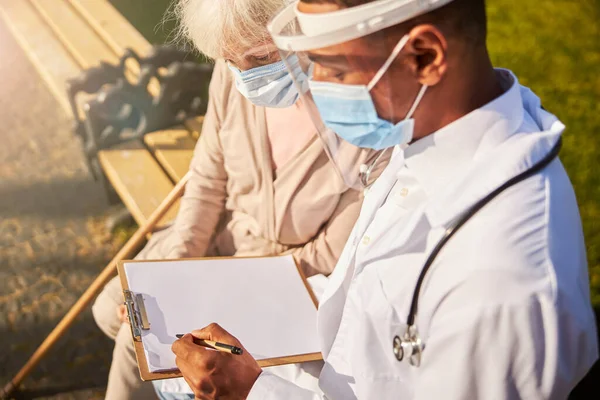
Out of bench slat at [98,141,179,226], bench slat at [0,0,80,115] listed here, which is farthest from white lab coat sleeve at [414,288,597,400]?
bench slat at [0,0,80,115]

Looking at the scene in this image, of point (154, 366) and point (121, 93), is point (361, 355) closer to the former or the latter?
point (154, 366)

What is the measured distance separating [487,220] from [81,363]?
2.48m

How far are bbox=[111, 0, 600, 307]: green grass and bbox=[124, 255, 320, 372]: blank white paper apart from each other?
6.99ft

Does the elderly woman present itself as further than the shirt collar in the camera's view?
Yes

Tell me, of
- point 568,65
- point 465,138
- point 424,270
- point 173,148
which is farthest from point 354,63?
point 568,65

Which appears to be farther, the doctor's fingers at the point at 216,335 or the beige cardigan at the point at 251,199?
the beige cardigan at the point at 251,199

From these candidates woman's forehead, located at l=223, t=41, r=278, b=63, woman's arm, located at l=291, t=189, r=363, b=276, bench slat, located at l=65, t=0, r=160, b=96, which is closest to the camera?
woman's forehead, located at l=223, t=41, r=278, b=63

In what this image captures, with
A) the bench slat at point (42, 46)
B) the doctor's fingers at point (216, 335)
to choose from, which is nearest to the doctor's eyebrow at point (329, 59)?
the doctor's fingers at point (216, 335)

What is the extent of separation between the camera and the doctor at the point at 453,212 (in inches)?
44.5

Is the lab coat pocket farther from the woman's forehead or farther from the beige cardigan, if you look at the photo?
the woman's forehead

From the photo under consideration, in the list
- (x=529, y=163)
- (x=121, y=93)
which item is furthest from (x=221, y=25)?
(x=121, y=93)

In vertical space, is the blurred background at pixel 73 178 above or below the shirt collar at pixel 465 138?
below

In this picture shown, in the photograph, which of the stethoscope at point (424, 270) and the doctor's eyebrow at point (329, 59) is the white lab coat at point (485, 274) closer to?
the stethoscope at point (424, 270)

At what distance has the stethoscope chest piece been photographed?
4.18ft
